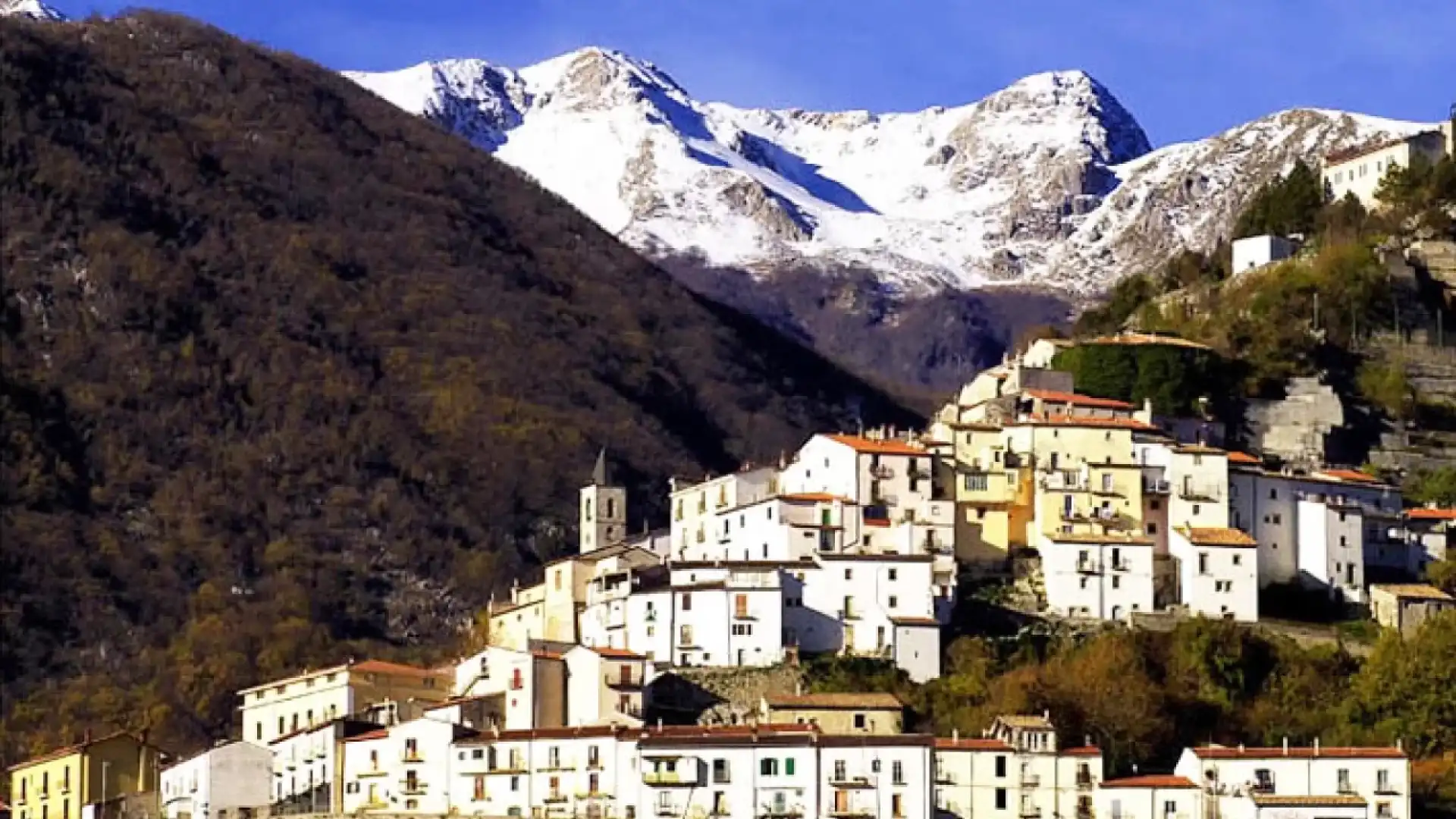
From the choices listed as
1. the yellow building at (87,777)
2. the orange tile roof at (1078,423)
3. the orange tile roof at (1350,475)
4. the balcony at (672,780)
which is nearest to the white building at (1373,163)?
the orange tile roof at (1350,475)

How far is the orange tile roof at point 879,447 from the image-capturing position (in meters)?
89.8

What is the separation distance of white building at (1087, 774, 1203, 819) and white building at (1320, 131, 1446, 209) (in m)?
44.4

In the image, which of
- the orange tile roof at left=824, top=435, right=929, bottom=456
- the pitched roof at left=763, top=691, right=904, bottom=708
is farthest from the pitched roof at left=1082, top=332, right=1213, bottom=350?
the pitched roof at left=763, top=691, right=904, bottom=708

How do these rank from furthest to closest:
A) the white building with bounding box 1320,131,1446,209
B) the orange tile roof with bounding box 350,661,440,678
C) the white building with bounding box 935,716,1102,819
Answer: the white building with bounding box 1320,131,1446,209, the orange tile roof with bounding box 350,661,440,678, the white building with bounding box 935,716,1102,819

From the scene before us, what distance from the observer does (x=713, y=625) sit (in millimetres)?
83188

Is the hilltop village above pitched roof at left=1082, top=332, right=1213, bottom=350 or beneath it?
beneath

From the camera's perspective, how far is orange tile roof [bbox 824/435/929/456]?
3533 inches

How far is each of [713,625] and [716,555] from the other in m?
6.51

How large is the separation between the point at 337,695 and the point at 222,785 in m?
7.51

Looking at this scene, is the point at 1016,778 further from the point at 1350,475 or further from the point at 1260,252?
the point at 1260,252

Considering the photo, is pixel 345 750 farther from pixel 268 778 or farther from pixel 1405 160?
pixel 1405 160

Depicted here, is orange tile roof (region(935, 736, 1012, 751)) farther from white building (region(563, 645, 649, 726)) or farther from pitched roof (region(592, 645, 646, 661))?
pitched roof (region(592, 645, 646, 661))

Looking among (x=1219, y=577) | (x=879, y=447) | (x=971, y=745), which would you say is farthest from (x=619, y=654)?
(x=1219, y=577)

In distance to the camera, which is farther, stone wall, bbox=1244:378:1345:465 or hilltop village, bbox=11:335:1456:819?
stone wall, bbox=1244:378:1345:465
